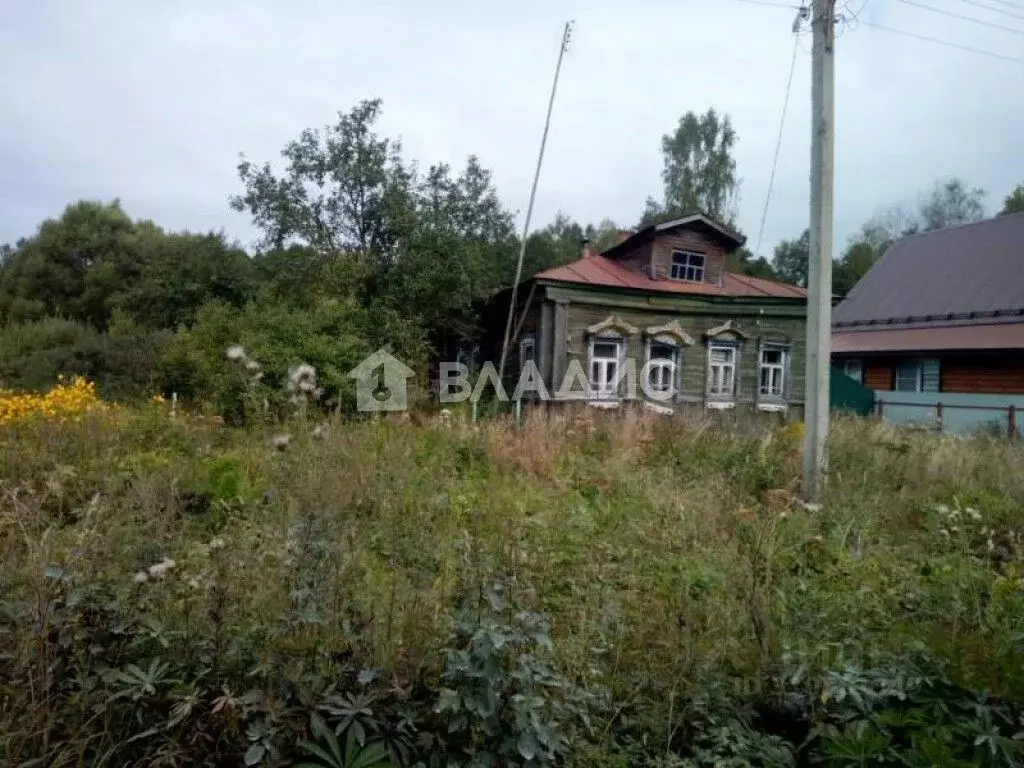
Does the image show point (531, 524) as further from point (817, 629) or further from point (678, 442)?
point (678, 442)

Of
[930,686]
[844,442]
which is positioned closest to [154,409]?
[930,686]

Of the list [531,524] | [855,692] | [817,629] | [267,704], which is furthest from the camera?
[531,524]

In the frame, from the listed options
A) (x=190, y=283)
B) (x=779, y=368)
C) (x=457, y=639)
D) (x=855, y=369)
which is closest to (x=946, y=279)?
(x=855, y=369)

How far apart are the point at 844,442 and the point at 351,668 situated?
21.5ft

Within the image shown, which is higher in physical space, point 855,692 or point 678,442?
point 678,442

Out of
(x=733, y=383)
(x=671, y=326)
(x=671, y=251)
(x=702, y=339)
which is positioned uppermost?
(x=671, y=251)

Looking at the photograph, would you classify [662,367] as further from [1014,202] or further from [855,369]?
[1014,202]

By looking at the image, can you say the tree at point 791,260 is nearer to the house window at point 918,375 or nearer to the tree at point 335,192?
the house window at point 918,375

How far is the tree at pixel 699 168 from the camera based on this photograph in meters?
30.6

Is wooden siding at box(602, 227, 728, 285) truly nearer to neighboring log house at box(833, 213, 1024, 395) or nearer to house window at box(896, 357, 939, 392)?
neighboring log house at box(833, 213, 1024, 395)

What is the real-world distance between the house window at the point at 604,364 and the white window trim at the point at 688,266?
241 centimetres

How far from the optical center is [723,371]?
14.5 meters

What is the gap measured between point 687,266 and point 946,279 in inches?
450

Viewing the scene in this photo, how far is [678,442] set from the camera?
6.76 meters
